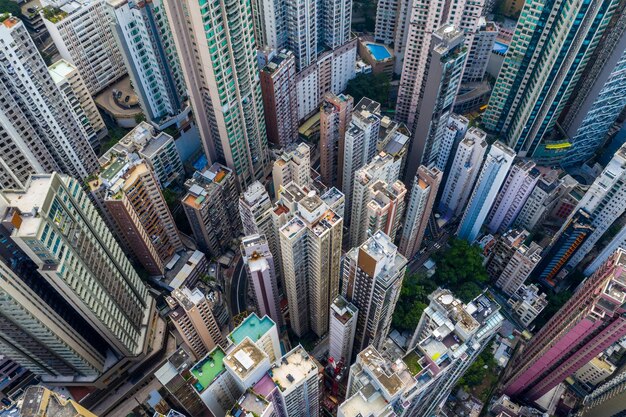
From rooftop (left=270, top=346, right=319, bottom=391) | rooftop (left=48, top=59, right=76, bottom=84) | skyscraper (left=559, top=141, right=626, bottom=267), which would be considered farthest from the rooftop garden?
skyscraper (left=559, top=141, right=626, bottom=267)

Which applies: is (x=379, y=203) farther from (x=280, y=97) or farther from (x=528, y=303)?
(x=528, y=303)

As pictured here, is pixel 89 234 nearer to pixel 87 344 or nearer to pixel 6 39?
pixel 87 344

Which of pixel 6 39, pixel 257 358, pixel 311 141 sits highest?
pixel 6 39

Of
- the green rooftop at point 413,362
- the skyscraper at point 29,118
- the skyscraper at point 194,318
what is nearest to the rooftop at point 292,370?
the green rooftop at point 413,362

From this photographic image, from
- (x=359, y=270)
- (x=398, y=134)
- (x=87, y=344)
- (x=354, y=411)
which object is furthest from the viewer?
(x=398, y=134)

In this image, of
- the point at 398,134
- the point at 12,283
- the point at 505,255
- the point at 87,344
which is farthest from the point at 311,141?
the point at 12,283

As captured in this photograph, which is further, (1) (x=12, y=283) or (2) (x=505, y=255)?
(2) (x=505, y=255)

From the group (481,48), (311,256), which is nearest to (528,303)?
(311,256)
